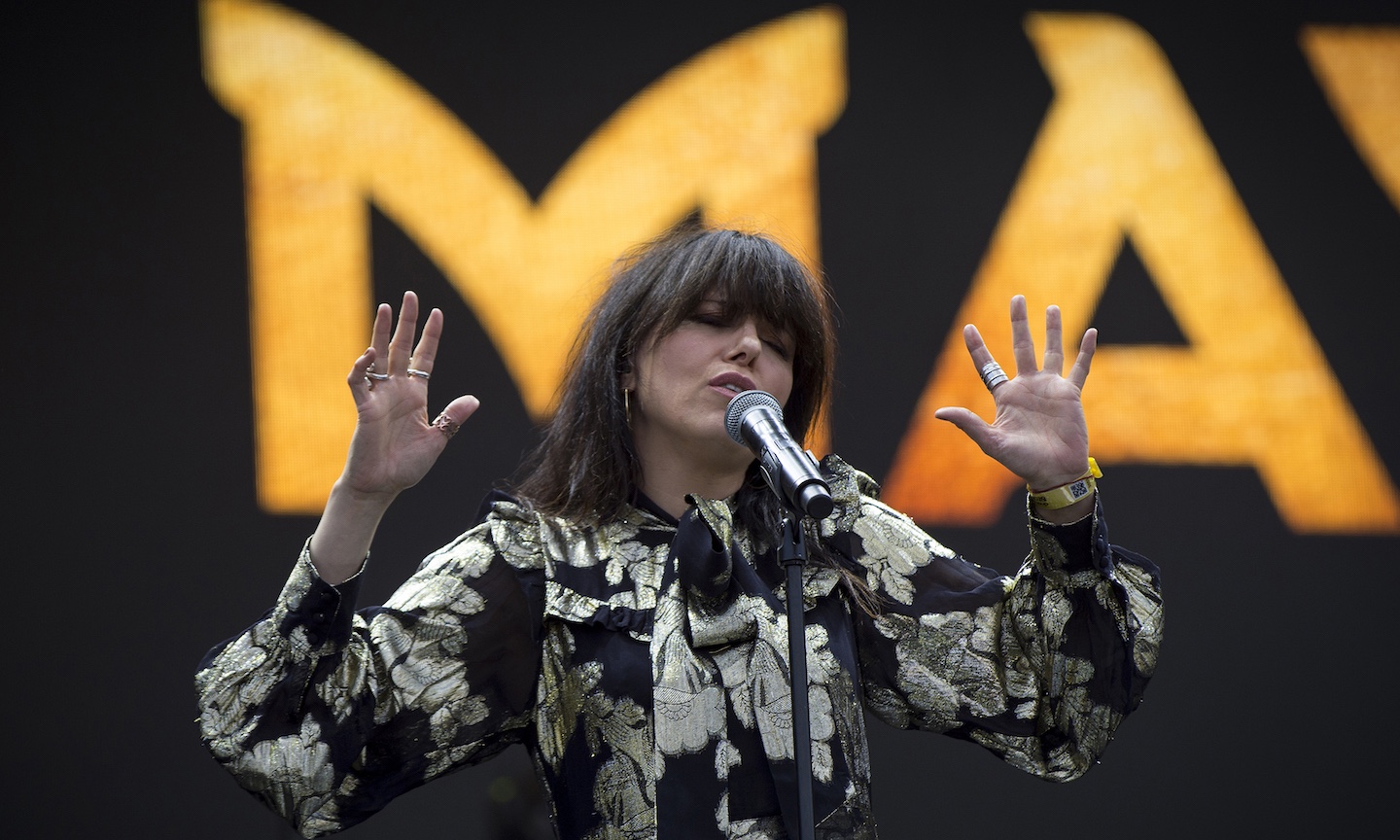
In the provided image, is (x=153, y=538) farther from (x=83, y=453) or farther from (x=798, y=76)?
(x=798, y=76)

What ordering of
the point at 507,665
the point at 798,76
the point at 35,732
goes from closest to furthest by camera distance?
the point at 507,665
the point at 35,732
the point at 798,76

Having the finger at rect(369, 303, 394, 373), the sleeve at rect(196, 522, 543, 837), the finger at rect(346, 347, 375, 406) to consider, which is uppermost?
the finger at rect(369, 303, 394, 373)

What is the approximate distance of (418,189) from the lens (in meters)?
2.62

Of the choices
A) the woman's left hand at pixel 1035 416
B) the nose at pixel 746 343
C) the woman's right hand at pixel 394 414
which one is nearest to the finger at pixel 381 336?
the woman's right hand at pixel 394 414

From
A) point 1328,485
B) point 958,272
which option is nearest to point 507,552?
point 958,272

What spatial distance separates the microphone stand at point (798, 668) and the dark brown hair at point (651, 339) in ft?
1.52

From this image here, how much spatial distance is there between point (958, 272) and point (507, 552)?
1.50 metres

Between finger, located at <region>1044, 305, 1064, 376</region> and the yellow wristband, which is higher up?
finger, located at <region>1044, 305, 1064, 376</region>

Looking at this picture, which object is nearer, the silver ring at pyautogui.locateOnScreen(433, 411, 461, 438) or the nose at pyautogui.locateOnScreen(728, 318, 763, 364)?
the silver ring at pyautogui.locateOnScreen(433, 411, 461, 438)

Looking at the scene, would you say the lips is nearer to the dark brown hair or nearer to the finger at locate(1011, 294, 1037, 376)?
the dark brown hair

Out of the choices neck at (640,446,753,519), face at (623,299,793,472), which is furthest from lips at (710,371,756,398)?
neck at (640,446,753,519)

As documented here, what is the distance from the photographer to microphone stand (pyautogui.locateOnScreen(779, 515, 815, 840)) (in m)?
1.18

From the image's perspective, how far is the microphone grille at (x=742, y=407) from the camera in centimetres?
136

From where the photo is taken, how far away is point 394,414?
4.79 feet
